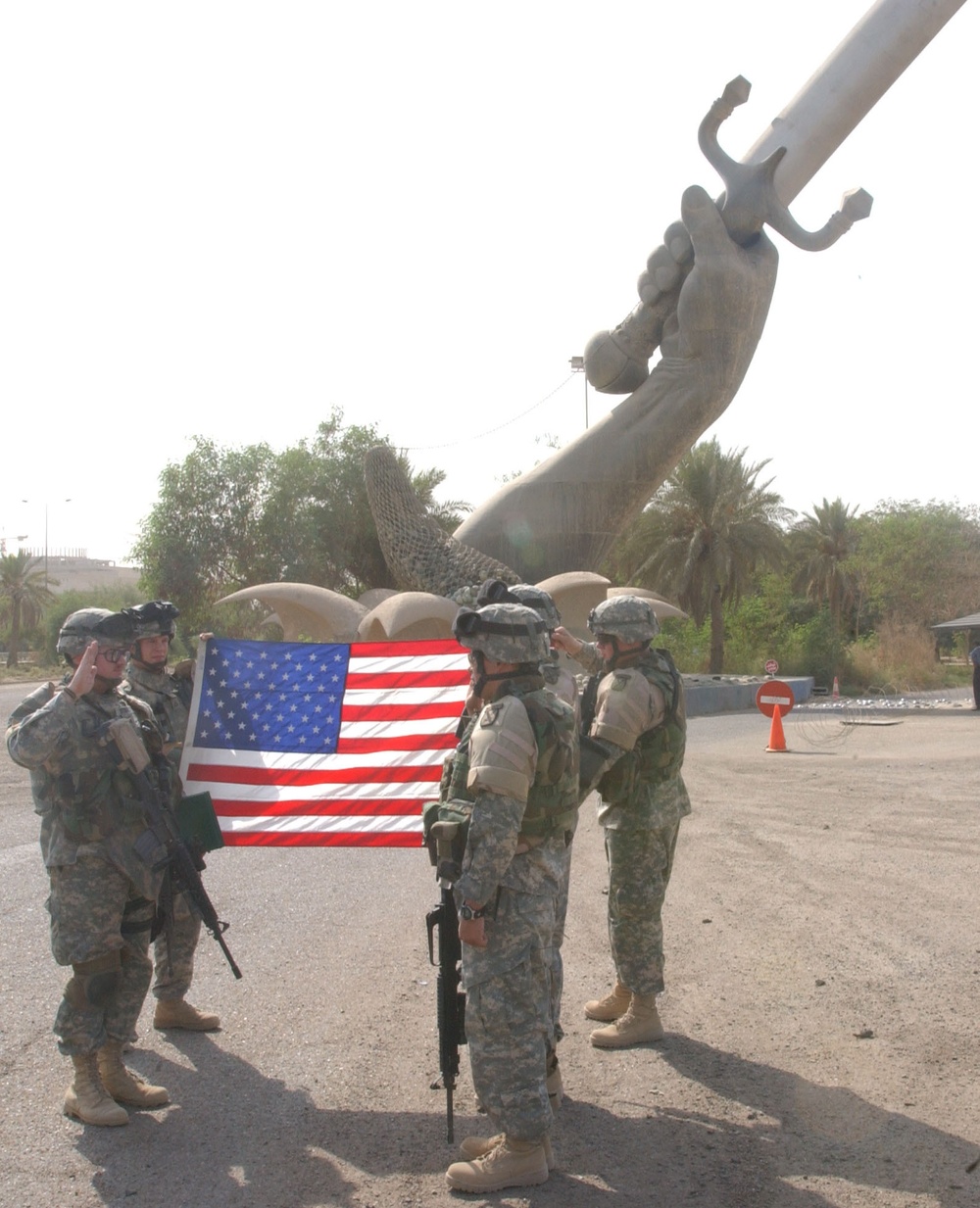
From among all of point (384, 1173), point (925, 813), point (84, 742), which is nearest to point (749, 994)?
point (384, 1173)

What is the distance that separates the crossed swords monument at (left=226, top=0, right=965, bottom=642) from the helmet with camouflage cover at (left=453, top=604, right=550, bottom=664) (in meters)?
14.9

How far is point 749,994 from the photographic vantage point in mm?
5352

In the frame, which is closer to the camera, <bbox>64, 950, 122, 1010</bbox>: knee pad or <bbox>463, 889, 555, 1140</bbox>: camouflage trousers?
<bbox>463, 889, 555, 1140</bbox>: camouflage trousers

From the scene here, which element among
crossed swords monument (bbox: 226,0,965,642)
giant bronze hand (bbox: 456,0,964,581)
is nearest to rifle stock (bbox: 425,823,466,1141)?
crossed swords monument (bbox: 226,0,965,642)

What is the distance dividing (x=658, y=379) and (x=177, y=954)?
58.6 ft

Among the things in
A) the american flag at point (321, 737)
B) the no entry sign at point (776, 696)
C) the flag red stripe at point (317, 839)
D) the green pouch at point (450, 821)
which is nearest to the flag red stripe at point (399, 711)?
the american flag at point (321, 737)

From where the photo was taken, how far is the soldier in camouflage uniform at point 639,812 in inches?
185

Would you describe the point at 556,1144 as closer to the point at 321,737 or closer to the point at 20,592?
the point at 321,737

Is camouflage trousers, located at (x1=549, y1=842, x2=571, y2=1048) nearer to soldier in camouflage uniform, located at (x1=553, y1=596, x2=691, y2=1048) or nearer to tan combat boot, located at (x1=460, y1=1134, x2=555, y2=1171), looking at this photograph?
tan combat boot, located at (x1=460, y1=1134, x2=555, y2=1171)

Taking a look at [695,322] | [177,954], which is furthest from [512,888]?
[695,322]

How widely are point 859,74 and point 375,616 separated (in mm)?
12363

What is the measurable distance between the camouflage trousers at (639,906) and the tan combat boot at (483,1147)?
119 cm

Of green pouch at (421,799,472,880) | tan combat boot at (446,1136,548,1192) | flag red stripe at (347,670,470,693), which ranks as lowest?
tan combat boot at (446,1136,548,1192)

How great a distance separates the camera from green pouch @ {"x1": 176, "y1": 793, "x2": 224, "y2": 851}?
4.54 meters
